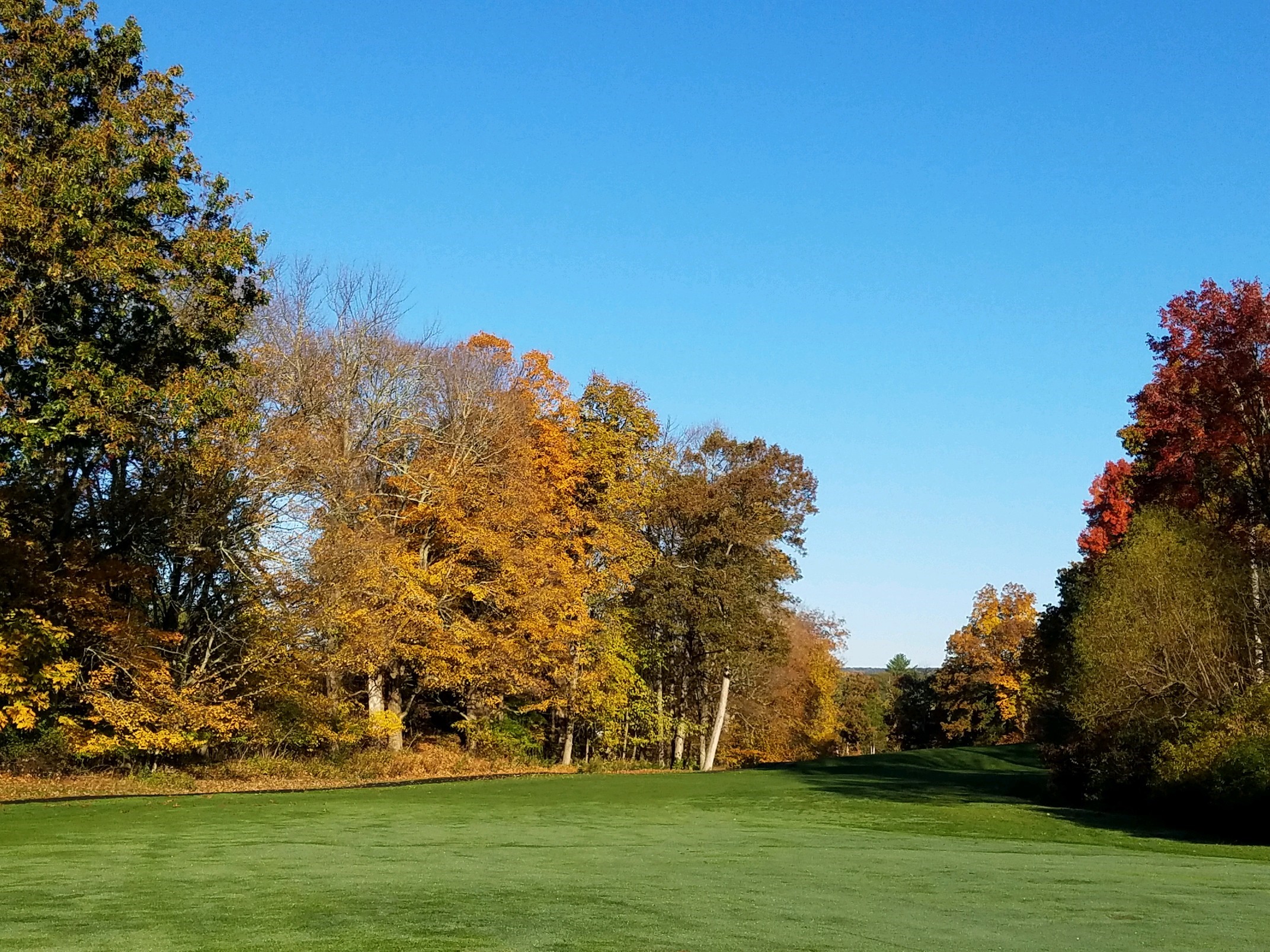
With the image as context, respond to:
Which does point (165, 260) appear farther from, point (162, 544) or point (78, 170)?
point (162, 544)

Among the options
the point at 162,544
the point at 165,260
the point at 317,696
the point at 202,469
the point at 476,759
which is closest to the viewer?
the point at 165,260

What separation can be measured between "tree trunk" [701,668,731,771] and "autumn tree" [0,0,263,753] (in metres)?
25.1

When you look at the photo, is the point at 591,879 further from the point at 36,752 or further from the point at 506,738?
the point at 506,738

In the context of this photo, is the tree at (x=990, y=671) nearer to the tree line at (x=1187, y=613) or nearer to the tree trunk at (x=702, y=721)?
the tree trunk at (x=702, y=721)

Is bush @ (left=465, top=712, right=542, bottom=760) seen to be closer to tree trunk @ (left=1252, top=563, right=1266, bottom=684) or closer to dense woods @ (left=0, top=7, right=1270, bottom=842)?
dense woods @ (left=0, top=7, right=1270, bottom=842)

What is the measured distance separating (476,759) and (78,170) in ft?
87.7

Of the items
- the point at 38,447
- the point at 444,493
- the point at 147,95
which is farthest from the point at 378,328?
the point at 38,447

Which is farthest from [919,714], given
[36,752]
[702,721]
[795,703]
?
[36,752]

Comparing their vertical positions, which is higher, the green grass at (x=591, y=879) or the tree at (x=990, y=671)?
the tree at (x=990, y=671)

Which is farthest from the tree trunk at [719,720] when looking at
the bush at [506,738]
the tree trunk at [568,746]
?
the bush at [506,738]

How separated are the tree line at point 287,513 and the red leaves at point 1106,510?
13093 mm

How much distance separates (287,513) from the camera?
3109 cm

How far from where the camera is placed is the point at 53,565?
26094 millimetres

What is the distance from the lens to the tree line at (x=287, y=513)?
1917 cm
